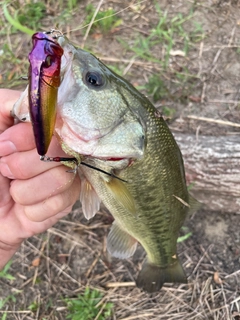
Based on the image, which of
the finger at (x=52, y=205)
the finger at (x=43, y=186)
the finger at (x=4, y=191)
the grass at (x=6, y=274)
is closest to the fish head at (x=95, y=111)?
the finger at (x=43, y=186)

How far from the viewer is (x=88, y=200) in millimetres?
1772

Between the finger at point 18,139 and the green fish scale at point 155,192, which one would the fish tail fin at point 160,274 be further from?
the finger at point 18,139

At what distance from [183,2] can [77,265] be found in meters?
2.59

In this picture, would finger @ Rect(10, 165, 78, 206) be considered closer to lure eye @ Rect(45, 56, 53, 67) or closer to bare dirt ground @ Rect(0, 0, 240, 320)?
lure eye @ Rect(45, 56, 53, 67)

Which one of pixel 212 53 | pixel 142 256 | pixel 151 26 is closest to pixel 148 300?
pixel 142 256

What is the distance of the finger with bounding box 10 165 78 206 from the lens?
1623mm

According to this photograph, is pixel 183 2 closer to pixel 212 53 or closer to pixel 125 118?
pixel 212 53

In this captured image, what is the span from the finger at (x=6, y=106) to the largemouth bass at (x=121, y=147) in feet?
0.95

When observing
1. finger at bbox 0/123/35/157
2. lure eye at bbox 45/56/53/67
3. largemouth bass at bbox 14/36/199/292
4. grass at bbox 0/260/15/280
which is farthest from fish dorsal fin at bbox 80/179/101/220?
grass at bbox 0/260/15/280

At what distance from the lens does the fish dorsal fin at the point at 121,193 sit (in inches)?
62.9

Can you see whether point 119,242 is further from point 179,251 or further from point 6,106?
point 6,106

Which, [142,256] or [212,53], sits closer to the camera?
[142,256]

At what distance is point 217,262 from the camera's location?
2.76m

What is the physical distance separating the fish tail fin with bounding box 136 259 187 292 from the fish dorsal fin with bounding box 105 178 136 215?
0.80m
